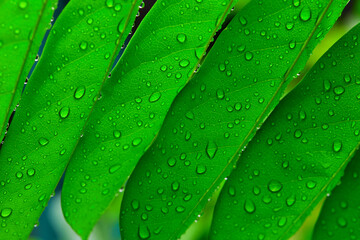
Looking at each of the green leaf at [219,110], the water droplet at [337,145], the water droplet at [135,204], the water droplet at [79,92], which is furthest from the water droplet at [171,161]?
the water droplet at [337,145]

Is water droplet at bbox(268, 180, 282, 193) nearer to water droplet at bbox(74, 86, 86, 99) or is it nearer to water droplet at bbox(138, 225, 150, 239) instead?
water droplet at bbox(138, 225, 150, 239)

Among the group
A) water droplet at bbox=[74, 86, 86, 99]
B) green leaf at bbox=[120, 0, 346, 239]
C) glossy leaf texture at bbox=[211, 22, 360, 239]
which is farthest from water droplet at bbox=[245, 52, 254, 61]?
water droplet at bbox=[74, 86, 86, 99]

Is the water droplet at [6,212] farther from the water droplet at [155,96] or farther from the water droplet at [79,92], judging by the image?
the water droplet at [155,96]

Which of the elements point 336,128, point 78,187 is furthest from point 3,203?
point 336,128

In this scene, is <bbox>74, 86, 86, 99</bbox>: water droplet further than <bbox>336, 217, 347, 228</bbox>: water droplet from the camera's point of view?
Yes

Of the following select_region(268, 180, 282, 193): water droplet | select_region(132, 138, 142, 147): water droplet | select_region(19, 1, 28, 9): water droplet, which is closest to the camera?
select_region(19, 1, 28, 9): water droplet

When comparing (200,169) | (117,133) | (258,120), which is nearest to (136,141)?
(117,133)

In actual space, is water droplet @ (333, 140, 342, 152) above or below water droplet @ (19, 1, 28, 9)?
below

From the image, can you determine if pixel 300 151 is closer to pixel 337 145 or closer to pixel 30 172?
pixel 337 145
